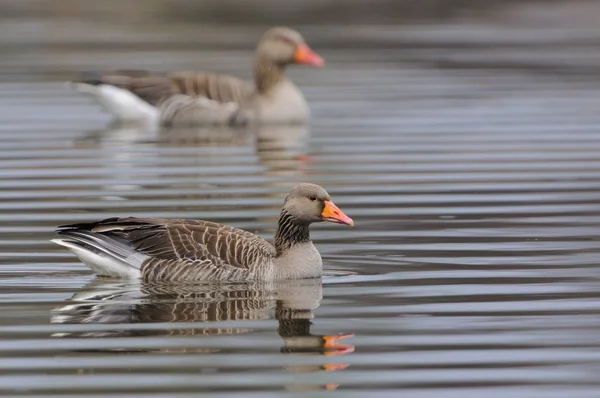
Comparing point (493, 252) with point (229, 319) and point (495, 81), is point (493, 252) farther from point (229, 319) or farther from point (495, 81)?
point (495, 81)

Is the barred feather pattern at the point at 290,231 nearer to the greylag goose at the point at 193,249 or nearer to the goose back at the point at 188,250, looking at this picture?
the greylag goose at the point at 193,249

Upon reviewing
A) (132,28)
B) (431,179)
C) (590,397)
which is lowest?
(590,397)

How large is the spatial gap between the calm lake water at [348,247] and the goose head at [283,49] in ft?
3.38

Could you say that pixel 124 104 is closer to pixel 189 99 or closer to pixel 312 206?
pixel 189 99

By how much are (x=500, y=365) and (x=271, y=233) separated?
5.63 m

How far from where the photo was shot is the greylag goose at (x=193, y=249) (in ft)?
42.9

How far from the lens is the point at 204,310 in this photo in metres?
11.9

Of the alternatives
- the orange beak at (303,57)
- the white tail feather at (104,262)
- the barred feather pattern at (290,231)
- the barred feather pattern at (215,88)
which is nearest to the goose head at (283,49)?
the orange beak at (303,57)

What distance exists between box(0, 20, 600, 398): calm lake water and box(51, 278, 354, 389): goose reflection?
0.10 feet

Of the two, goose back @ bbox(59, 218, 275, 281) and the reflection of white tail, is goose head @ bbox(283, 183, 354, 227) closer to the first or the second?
goose back @ bbox(59, 218, 275, 281)

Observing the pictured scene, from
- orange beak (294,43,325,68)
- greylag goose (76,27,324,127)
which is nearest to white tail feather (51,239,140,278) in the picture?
greylag goose (76,27,324,127)

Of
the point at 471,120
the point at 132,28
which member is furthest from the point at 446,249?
the point at 132,28

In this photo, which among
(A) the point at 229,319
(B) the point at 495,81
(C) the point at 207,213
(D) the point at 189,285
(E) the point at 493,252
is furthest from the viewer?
(B) the point at 495,81

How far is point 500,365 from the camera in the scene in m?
9.90
